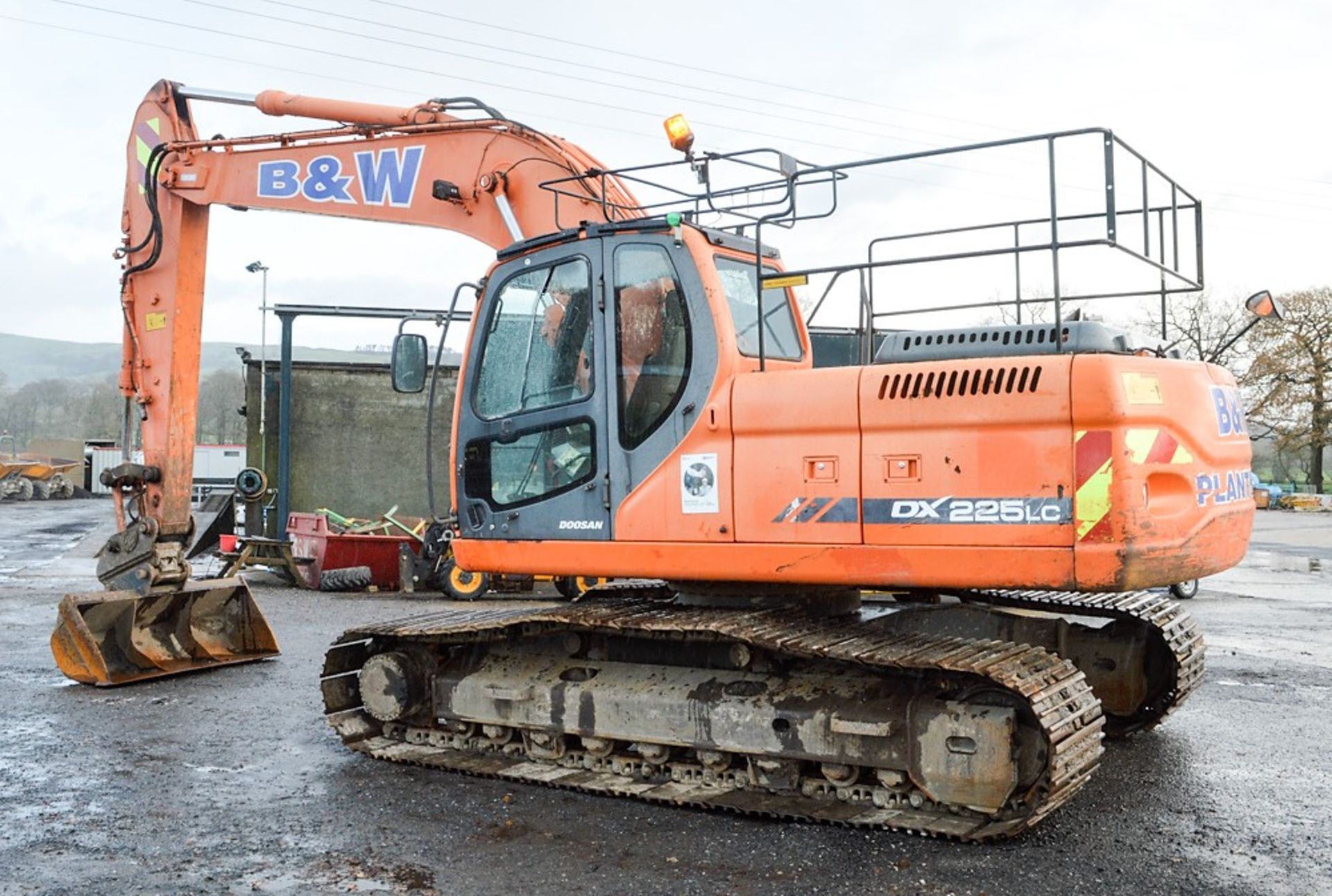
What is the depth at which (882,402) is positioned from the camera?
537cm

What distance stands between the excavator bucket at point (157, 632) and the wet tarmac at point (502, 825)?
380mm

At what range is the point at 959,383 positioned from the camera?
5219 millimetres

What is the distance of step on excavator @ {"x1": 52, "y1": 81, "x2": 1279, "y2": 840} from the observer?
5027mm

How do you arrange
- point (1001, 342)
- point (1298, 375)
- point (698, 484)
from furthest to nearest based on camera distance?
1. point (1298, 375)
2. point (698, 484)
3. point (1001, 342)

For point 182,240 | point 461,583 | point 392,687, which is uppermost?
point 182,240

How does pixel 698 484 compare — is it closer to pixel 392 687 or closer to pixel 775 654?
pixel 775 654

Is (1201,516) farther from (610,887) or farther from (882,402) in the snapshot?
(610,887)

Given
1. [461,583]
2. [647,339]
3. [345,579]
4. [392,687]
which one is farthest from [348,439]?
[647,339]

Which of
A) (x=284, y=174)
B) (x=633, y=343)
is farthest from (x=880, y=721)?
(x=284, y=174)

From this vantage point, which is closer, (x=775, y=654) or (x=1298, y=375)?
(x=775, y=654)

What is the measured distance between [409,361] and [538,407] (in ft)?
2.51

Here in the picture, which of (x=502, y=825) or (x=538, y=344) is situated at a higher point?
(x=538, y=344)

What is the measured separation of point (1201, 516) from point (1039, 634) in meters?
1.89

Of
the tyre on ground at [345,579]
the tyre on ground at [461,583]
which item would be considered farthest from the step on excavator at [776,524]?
the tyre on ground at [345,579]
